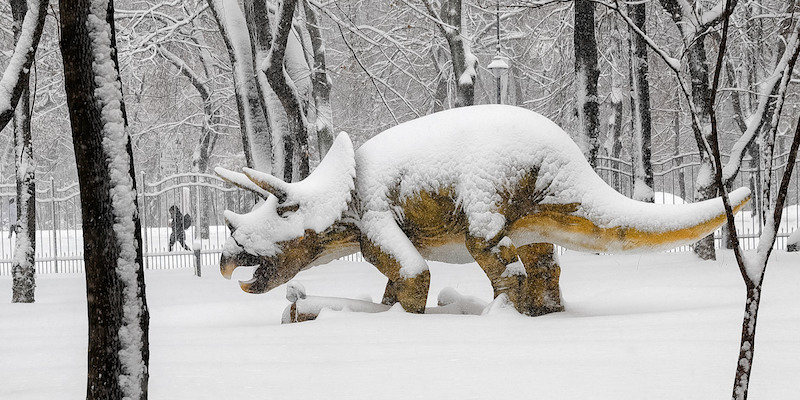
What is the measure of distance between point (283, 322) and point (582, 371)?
336 centimetres

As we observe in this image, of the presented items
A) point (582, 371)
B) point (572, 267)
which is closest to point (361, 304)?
point (582, 371)

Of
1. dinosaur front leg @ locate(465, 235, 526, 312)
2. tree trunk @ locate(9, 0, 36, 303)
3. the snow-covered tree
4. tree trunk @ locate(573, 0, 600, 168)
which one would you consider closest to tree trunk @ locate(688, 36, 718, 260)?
tree trunk @ locate(573, 0, 600, 168)

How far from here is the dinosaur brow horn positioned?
7343mm

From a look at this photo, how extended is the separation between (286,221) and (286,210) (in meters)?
0.11

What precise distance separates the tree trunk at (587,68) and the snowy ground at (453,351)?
4027mm

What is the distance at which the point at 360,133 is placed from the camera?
29531 mm

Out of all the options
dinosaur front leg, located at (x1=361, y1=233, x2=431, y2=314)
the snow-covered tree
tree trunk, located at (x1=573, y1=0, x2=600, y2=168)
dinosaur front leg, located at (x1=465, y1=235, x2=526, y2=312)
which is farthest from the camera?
the snow-covered tree

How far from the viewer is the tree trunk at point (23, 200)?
10875 mm

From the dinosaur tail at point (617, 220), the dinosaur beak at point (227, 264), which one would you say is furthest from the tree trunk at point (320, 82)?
the dinosaur tail at point (617, 220)

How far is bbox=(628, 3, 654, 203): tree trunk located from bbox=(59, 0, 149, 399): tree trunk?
993 centimetres

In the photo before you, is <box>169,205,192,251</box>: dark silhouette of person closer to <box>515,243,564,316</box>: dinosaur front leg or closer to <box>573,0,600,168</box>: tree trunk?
<box>573,0,600,168</box>: tree trunk

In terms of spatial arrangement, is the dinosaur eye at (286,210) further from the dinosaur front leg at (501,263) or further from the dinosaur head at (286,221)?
the dinosaur front leg at (501,263)

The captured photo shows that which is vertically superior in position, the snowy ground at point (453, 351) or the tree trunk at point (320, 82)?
the tree trunk at point (320, 82)

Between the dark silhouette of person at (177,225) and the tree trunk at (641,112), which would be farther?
the dark silhouette of person at (177,225)
